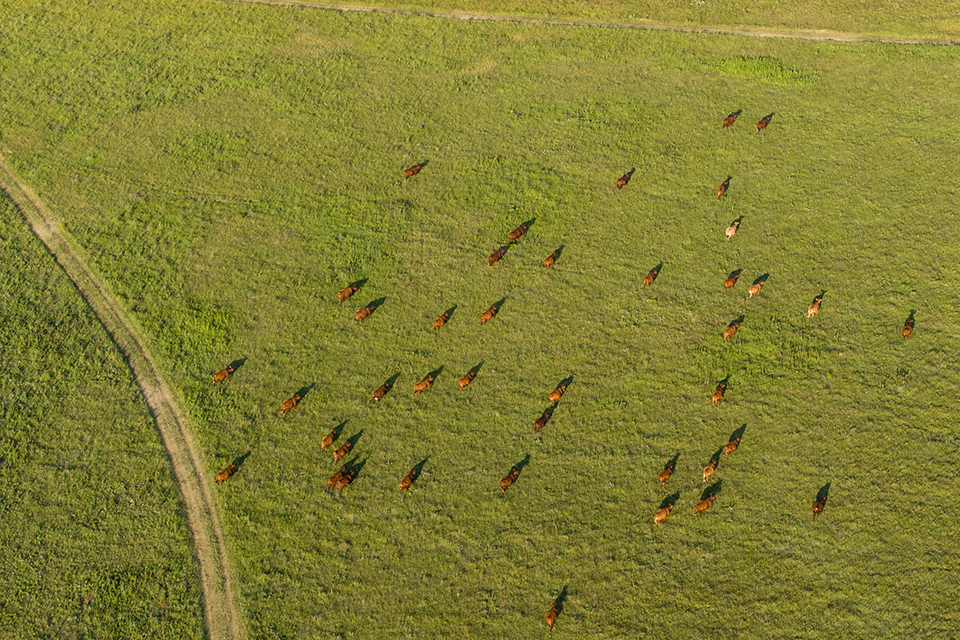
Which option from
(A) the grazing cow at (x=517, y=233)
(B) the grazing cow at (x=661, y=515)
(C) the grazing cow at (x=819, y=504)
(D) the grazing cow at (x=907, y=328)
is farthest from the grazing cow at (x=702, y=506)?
(A) the grazing cow at (x=517, y=233)

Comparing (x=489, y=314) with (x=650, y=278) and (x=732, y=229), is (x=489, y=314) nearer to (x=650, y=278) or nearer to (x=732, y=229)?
(x=650, y=278)

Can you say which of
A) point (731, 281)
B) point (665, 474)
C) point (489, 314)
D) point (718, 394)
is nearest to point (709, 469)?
point (665, 474)

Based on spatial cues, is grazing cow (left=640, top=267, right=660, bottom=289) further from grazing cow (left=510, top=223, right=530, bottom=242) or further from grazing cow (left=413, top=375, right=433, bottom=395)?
grazing cow (left=413, top=375, right=433, bottom=395)

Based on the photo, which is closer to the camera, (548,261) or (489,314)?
(489,314)

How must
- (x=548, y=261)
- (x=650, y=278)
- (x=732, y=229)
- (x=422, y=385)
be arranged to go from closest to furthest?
(x=422, y=385), (x=650, y=278), (x=548, y=261), (x=732, y=229)

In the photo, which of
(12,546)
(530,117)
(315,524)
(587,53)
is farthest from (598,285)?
(12,546)

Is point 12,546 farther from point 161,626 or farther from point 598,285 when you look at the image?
point 598,285
